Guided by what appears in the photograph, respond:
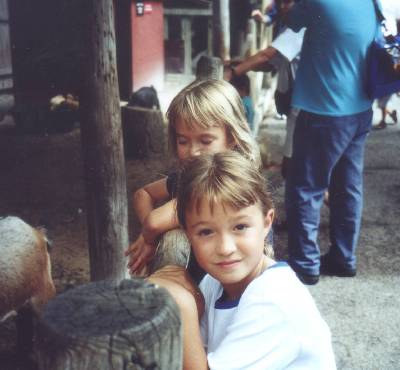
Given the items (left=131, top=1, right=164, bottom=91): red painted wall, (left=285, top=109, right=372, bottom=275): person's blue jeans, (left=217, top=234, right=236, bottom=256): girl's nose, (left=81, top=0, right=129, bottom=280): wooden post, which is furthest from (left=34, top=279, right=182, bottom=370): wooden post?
(left=131, top=1, right=164, bottom=91): red painted wall

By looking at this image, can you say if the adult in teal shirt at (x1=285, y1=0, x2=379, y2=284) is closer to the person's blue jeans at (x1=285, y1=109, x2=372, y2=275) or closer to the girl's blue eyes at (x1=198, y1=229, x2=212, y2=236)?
the person's blue jeans at (x1=285, y1=109, x2=372, y2=275)

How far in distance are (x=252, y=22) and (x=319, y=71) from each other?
662cm

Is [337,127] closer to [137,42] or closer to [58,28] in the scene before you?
[58,28]

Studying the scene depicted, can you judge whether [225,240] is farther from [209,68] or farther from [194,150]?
[209,68]

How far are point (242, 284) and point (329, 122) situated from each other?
7.41ft

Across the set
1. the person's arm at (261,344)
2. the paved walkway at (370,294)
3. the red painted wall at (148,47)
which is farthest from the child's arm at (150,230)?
the red painted wall at (148,47)

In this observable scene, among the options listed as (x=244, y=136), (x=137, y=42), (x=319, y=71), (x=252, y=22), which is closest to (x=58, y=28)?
(x=137, y=42)

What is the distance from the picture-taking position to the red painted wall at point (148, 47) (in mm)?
11781

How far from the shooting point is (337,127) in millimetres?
3631

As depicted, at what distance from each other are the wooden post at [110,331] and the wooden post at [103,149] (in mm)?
2285

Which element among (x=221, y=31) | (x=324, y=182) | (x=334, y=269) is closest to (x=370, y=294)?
(x=334, y=269)

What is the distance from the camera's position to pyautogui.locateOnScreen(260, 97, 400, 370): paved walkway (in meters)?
3.16

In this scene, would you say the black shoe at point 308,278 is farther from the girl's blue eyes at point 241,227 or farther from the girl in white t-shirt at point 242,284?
the girl's blue eyes at point 241,227

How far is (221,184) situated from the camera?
5.05ft
